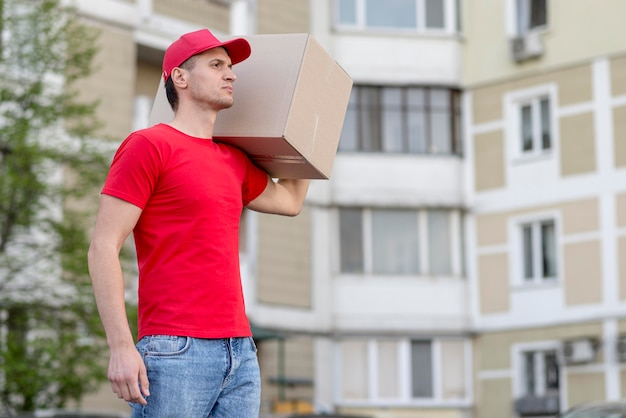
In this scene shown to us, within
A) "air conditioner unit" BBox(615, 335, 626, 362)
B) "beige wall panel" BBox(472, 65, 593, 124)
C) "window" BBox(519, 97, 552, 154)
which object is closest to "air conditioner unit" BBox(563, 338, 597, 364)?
"air conditioner unit" BBox(615, 335, 626, 362)

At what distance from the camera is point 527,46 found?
31.8 m

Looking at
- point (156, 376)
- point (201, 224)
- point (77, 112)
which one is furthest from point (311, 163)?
point (77, 112)

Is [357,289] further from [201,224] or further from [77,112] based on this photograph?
[201,224]

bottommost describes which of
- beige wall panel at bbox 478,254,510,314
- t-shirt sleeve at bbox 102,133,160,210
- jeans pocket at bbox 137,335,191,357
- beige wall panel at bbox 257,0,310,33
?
jeans pocket at bbox 137,335,191,357

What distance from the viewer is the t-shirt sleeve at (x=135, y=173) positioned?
4.36m

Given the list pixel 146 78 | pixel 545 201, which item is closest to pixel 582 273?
pixel 545 201

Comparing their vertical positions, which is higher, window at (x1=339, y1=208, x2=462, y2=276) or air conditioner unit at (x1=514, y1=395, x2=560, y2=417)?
window at (x1=339, y1=208, x2=462, y2=276)

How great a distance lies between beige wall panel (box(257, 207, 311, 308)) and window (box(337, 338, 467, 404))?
70.5 inches

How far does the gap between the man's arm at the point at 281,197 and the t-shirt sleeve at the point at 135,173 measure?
58 cm

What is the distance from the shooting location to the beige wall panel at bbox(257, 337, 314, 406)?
99.1 feet

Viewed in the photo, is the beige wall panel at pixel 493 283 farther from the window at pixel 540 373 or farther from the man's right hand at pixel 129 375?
the man's right hand at pixel 129 375

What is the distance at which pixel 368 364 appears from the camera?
106ft

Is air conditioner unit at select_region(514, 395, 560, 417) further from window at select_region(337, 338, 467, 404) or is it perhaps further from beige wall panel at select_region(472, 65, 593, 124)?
beige wall panel at select_region(472, 65, 593, 124)

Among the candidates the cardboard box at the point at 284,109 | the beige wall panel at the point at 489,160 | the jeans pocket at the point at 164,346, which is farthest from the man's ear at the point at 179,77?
the beige wall panel at the point at 489,160
